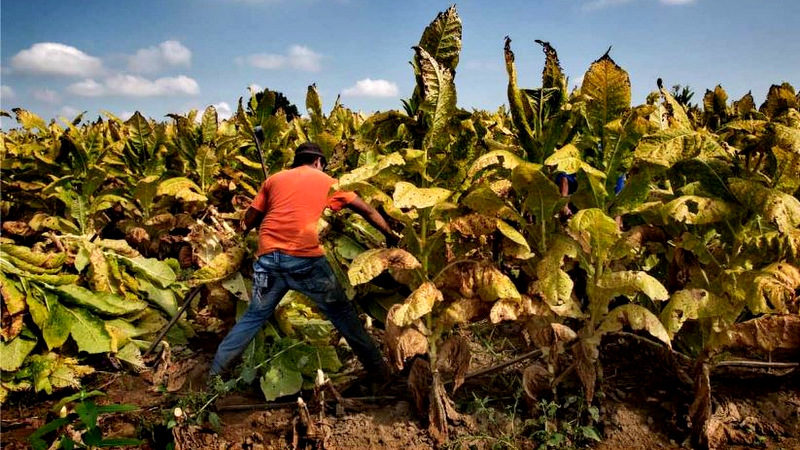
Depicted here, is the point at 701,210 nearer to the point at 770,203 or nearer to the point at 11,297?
the point at 770,203

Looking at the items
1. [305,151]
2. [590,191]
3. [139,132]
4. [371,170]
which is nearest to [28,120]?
[139,132]

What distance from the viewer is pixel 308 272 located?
11.4 feet

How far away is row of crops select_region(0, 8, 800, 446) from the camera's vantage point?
274cm

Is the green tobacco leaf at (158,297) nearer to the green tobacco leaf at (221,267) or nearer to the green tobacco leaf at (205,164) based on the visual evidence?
the green tobacco leaf at (221,267)

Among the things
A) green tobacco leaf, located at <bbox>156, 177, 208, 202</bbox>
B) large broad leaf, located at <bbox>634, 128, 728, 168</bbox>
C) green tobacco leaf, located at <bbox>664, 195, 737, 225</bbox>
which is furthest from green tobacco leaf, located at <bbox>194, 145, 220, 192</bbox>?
green tobacco leaf, located at <bbox>664, 195, 737, 225</bbox>

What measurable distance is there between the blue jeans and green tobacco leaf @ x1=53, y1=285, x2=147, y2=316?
3.69 feet

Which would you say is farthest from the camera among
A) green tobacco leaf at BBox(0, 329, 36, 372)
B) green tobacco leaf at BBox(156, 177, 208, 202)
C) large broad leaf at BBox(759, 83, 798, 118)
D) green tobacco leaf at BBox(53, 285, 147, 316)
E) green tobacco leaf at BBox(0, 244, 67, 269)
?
green tobacco leaf at BBox(156, 177, 208, 202)

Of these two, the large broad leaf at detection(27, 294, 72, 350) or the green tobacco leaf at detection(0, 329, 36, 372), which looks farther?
the large broad leaf at detection(27, 294, 72, 350)

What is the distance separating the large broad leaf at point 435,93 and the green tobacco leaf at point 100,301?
2.61 m

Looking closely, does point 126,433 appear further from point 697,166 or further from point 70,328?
point 697,166

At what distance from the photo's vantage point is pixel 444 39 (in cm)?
302

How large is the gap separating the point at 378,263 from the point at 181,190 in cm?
318

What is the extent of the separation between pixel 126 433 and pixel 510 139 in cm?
279

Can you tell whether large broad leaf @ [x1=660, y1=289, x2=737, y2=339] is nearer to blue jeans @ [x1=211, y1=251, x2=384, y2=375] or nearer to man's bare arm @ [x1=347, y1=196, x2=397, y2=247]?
man's bare arm @ [x1=347, y1=196, x2=397, y2=247]
